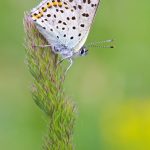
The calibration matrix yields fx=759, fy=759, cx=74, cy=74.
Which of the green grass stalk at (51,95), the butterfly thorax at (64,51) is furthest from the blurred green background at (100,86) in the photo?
the green grass stalk at (51,95)

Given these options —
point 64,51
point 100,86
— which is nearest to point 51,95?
point 64,51

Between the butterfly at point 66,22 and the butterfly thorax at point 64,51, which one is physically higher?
the butterfly at point 66,22

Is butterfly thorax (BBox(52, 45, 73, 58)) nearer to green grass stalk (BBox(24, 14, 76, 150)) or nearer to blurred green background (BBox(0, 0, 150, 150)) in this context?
green grass stalk (BBox(24, 14, 76, 150))

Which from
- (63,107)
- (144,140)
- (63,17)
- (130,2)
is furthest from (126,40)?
(63,107)

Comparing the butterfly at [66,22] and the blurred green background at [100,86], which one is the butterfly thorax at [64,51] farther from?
the blurred green background at [100,86]

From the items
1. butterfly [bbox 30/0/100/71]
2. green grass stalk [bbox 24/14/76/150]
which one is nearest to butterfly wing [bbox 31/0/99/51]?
butterfly [bbox 30/0/100/71]

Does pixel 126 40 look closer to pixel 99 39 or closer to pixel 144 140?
pixel 99 39

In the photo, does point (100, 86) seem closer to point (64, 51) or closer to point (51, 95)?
point (64, 51)
